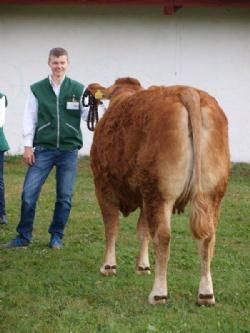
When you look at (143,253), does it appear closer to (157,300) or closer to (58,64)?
(157,300)

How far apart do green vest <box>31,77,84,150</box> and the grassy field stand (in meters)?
1.14

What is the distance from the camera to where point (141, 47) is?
15203 millimetres

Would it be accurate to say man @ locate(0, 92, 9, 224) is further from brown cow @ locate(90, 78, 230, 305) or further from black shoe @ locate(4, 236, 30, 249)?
brown cow @ locate(90, 78, 230, 305)

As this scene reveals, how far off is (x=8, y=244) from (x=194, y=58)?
859 cm

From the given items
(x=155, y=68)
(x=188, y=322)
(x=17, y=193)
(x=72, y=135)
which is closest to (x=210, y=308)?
(x=188, y=322)

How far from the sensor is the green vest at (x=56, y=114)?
7.33 metres

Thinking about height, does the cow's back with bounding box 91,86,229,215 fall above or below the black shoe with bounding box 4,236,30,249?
above

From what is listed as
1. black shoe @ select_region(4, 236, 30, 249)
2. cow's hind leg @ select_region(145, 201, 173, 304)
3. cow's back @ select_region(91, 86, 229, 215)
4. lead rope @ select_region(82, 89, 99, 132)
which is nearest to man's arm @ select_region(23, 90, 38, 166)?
lead rope @ select_region(82, 89, 99, 132)

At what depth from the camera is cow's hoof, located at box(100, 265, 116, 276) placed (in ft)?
21.4

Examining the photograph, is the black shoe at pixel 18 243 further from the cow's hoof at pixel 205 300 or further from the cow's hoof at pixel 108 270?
Answer: the cow's hoof at pixel 205 300

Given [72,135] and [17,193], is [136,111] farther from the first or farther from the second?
[17,193]

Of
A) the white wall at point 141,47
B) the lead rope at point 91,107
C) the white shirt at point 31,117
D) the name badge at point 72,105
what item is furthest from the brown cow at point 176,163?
the white wall at point 141,47

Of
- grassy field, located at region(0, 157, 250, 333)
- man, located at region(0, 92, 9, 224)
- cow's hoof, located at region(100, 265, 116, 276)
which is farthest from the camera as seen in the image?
man, located at region(0, 92, 9, 224)

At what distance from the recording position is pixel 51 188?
11812 millimetres
